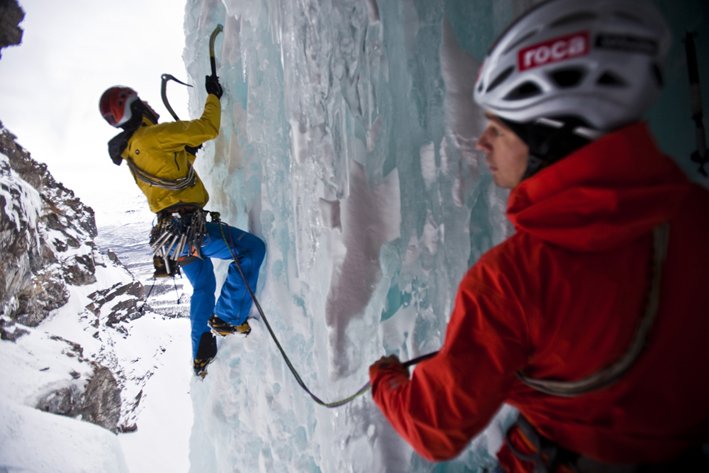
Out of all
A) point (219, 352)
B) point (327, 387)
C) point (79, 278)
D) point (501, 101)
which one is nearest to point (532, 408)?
point (501, 101)

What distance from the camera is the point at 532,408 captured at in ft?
2.94

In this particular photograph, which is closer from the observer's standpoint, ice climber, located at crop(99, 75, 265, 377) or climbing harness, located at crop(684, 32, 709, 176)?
climbing harness, located at crop(684, 32, 709, 176)

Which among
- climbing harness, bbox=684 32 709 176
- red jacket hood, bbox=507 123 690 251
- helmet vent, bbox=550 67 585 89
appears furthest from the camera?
climbing harness, bbox=684 32 709 176

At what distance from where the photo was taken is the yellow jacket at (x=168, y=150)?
245cm

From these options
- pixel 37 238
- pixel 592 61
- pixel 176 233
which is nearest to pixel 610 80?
pixel 592 61

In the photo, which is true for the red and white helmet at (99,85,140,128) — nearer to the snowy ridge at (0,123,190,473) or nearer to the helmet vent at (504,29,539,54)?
the snowy ridge at (0,123,190,473)

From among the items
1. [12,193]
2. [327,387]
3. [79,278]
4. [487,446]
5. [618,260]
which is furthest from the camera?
[79,278]

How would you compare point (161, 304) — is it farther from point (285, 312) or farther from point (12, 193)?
point (285, 312)

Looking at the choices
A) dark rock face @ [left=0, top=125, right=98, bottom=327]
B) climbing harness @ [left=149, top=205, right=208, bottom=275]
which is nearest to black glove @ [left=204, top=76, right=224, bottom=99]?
→ climbing harness @ [left=149, top=205, right=208, bottom=275]

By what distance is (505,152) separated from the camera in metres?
0.90

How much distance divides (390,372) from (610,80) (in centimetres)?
84

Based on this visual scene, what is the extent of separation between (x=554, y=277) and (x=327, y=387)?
1654 millimetres

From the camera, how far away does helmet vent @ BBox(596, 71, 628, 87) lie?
735 mm

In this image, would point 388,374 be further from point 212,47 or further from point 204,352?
point 212,47
